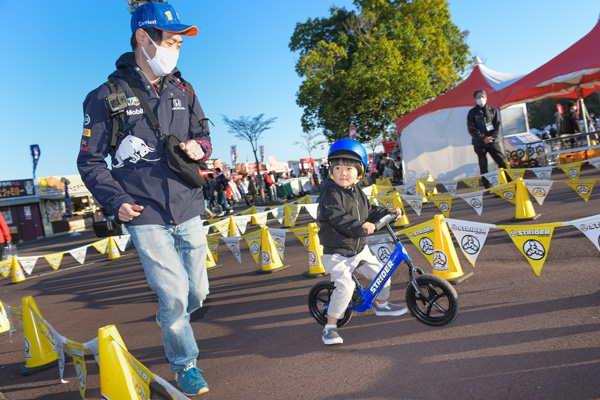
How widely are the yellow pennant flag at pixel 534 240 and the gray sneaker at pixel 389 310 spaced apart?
1.24m

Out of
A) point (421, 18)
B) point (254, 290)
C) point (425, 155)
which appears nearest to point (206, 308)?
point (254, 290)

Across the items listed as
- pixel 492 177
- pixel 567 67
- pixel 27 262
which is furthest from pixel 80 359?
pixel 567 67

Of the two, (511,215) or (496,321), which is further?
(511,215)

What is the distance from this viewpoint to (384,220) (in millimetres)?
3486

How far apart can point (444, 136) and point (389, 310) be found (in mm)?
15058

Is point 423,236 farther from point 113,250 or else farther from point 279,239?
point 113,250

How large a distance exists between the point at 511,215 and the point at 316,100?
74.5 feet

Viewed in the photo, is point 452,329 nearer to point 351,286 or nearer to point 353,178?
point 351,286

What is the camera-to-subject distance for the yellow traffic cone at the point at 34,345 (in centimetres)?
412

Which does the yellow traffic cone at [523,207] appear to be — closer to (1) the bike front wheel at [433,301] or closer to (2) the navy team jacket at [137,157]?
(1) the bike front wheel at [433,301]

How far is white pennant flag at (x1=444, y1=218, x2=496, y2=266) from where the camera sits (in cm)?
452

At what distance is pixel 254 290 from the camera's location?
6.00 m

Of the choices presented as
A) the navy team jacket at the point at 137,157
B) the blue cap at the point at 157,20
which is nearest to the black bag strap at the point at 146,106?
the navy team jacket at the point at 137,157

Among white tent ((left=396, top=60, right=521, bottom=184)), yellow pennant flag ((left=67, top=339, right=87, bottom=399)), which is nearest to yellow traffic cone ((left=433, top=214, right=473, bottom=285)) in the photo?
yellow pennant flag ((left=67, top=339, right=87, bottom=399))
